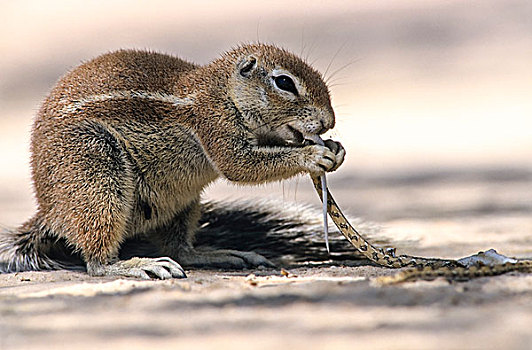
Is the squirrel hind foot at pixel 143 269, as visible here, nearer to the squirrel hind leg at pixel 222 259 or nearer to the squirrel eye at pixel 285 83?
the squirrel hind leg at pixel 222 259

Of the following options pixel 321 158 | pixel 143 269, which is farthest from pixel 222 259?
pixel 321 158

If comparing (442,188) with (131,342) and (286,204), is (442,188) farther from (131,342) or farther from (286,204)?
(131,342)

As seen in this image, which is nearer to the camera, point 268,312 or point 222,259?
point 268,312

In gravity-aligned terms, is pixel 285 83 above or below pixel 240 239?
above

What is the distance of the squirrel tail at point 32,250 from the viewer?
196 inches

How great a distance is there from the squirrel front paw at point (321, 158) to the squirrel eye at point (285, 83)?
0.39 metres

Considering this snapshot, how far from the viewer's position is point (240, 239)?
18.1ft

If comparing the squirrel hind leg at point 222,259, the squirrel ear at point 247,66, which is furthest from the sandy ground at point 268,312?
the squirrel ear at point 247,66

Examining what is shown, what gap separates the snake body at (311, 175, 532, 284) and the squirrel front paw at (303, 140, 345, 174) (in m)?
0.17

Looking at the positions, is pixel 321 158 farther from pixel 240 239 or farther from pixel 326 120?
pixel 240 239

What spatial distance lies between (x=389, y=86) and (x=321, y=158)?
8.37 m

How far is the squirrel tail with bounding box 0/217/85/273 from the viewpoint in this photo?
4.98 meters

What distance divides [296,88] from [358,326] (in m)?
2.19

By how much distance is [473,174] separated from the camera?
28.2ft
